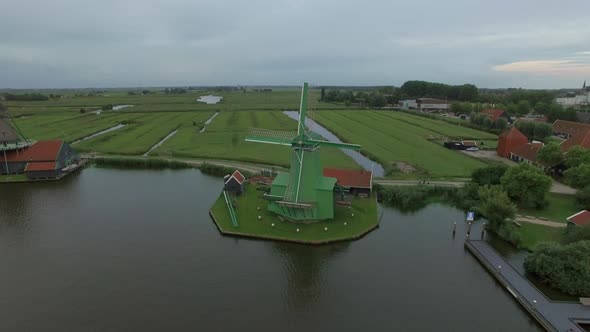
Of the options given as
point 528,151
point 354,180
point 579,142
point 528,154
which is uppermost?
point 579,142

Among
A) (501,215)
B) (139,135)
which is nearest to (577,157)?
(501,215)

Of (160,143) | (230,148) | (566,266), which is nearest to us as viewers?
(566,266)

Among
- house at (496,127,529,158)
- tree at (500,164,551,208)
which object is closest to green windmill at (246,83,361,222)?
tree at (500,164,551,208)

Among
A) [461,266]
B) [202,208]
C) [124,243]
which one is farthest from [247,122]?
[461,266]

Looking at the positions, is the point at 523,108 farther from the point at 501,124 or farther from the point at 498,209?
the point at 498,209

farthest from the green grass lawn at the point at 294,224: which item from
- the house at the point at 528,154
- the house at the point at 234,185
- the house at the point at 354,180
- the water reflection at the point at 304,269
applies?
the house at the point at 528,154
